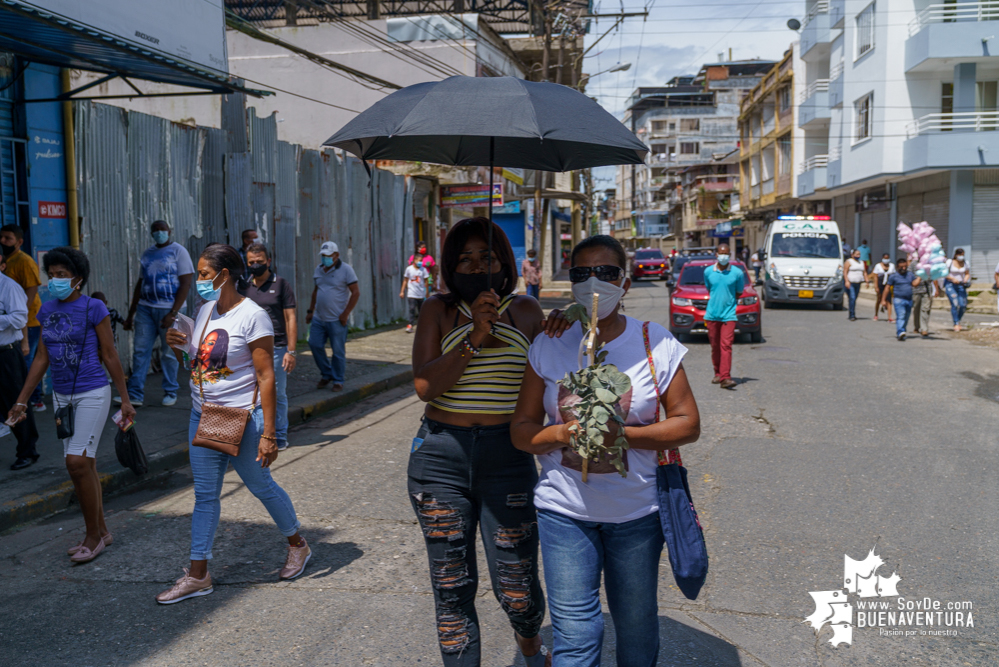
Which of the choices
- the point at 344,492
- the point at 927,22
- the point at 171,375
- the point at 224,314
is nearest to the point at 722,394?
the point at 344,492

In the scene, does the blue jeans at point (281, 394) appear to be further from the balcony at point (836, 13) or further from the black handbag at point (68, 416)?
the balcony at point (836, 13)

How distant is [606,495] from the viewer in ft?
8.00

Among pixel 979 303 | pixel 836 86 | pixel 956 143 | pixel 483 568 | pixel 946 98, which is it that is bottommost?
pixel 483 568

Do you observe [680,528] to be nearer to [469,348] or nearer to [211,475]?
[469,348]

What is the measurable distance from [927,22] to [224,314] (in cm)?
3028

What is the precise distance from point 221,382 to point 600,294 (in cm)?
215

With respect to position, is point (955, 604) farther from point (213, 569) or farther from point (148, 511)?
point (148, 511)

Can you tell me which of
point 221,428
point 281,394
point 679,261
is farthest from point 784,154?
point 221,428

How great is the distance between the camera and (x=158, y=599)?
3893mm

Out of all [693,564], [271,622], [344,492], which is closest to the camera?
[693,564]

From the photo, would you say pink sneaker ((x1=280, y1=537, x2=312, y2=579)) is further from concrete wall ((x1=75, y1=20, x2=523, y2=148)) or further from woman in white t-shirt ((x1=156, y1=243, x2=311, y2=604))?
concrete wall ((x1=75, y1=20, x2=523, y2=148))

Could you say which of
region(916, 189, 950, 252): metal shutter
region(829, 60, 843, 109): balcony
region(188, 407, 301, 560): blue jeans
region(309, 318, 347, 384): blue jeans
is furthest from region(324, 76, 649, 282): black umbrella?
region(829, 60, 843, 109): balcony

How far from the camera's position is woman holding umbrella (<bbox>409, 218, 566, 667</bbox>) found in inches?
107

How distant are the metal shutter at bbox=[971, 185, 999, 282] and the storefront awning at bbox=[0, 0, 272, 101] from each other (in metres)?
25.9
